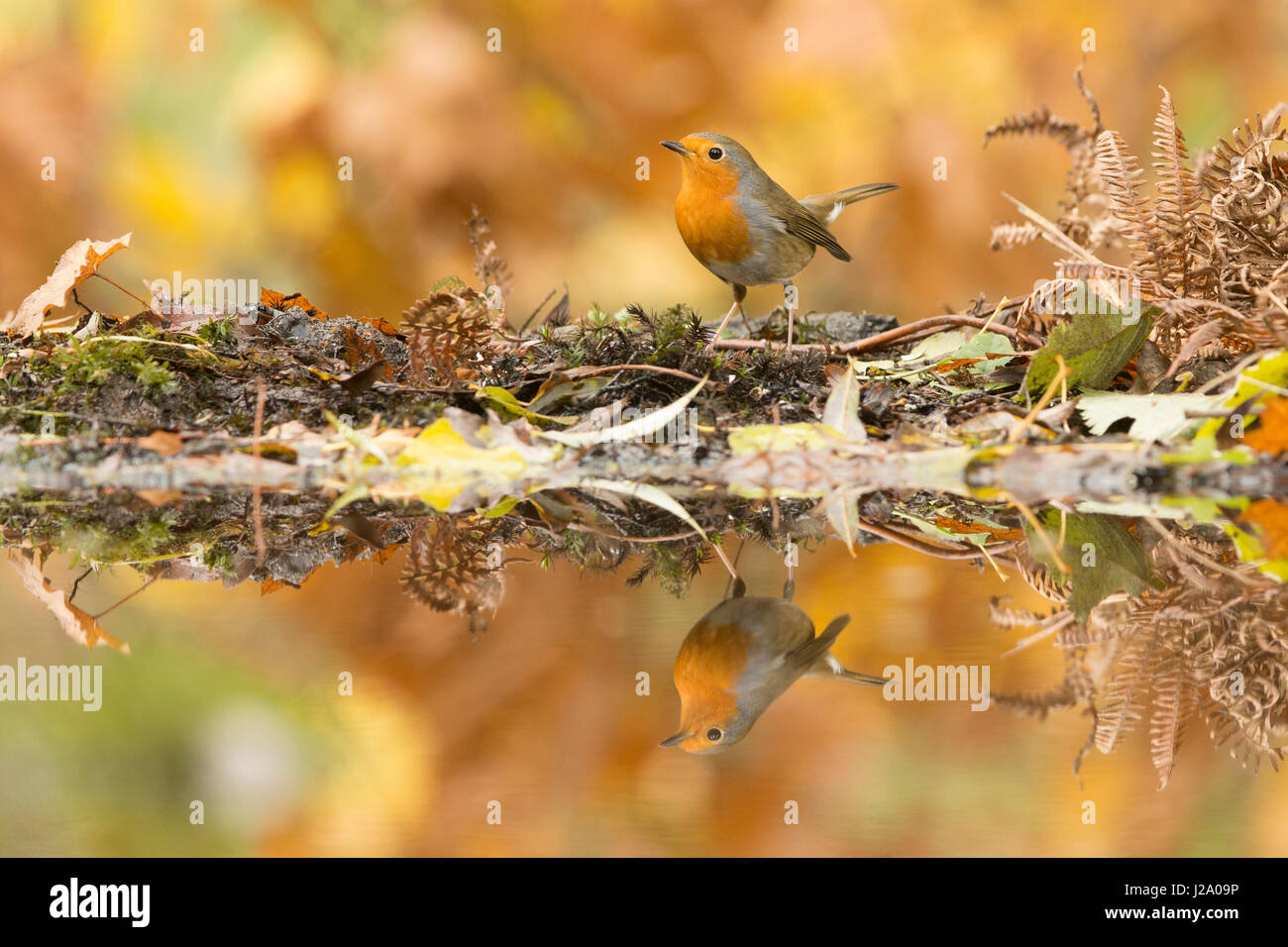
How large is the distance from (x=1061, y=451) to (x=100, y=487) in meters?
1.73

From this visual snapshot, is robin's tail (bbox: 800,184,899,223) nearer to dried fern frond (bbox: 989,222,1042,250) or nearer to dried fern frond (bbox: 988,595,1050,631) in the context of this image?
dried fern frond (bbox: 989,222,1042,250)

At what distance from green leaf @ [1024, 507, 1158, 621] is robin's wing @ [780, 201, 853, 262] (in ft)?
4.70

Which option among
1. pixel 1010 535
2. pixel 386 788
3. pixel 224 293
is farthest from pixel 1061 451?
pixel 224 293

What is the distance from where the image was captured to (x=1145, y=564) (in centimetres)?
150

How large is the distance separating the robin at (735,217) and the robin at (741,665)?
1643 mm

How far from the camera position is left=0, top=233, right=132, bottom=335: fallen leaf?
2824 millimetres

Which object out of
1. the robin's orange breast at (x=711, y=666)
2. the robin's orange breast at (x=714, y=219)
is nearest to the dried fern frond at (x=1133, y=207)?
the robin's orange breast at (x=714, y=219)

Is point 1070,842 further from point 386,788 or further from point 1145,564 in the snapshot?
point 1145,564

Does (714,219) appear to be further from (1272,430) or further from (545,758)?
(545,758)

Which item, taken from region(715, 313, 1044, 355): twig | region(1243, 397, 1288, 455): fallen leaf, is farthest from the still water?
region(715, 313, 1044, 355): twig

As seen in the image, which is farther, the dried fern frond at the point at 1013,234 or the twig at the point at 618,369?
the dried fern frond at the point at 1013,234

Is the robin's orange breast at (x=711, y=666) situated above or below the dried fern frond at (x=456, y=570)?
below

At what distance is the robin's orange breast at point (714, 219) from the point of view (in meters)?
2.94

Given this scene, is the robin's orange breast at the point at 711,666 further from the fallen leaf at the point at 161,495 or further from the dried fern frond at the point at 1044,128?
the dried fern frond at the point at 1044,128
